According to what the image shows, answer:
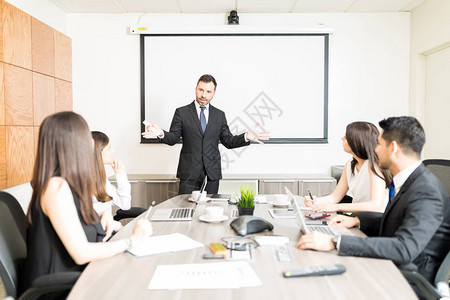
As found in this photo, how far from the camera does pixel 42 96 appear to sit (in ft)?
12.7

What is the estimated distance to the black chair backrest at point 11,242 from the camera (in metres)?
1.43

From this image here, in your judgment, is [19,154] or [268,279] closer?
[268,279]

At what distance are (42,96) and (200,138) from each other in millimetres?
1731

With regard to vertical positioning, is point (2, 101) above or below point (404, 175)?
above

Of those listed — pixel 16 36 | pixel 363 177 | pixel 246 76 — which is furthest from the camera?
pixel 246 76

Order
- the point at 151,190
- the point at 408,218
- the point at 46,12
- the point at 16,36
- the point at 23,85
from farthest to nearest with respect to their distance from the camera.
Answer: the point at 151,190
the point at 46,12
the point at 23,85
the point at 16,36
the point at 408,218

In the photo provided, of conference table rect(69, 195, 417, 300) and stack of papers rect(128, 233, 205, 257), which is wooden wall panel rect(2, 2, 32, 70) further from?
conference table rect(69, 195, 417, 300)

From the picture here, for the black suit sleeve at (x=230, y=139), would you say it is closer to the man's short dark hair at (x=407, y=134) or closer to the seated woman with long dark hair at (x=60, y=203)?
the man's short dark hair at (x=407, y=134)

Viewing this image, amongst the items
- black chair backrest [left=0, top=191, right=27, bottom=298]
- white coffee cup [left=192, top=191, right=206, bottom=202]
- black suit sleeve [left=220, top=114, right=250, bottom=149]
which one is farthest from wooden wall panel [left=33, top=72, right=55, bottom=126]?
black chair backrest [left=0, top=191, right=27, bottom=298]

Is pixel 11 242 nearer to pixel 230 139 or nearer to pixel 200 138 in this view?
pixel 200 138

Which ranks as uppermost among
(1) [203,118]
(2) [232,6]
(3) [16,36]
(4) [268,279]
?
(2) [232,6]

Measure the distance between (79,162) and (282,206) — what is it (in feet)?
4.60

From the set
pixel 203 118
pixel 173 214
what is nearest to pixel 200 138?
pixel 203 118

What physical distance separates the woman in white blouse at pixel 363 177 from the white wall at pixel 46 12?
3.30 metres
